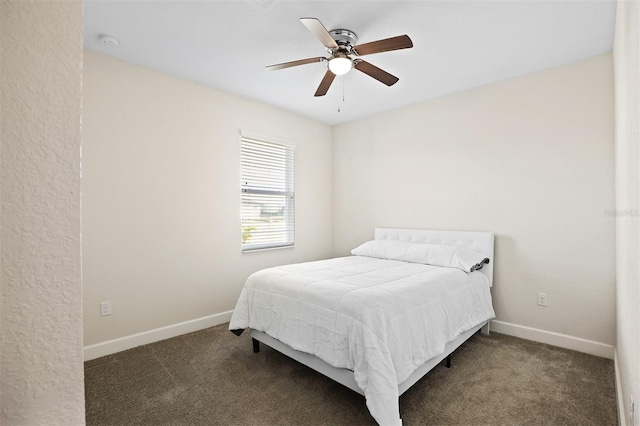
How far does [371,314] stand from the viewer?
1.83 m

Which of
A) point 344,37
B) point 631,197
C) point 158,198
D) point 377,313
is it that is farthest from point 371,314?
point 158,198

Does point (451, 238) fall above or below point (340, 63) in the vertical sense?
below

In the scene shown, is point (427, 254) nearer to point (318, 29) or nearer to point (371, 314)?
point (371, 314)

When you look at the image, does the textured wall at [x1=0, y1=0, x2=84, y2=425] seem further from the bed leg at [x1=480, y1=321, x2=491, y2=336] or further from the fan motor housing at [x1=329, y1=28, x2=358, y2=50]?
the bed leg at [x1=480, y1=321, x2=491, y2=336]

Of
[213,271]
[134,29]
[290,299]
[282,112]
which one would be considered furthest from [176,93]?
[290,299]

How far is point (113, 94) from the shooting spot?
109 inches

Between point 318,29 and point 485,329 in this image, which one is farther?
point 485,329

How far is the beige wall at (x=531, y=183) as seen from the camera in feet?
8.87

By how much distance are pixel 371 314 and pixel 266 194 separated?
98.1 inches

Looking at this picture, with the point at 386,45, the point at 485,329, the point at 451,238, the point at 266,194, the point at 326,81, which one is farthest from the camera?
the point at 266,194

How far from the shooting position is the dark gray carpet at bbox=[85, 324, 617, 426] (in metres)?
1.89

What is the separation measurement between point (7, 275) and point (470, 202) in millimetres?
3638

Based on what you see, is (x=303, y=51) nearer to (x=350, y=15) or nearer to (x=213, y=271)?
(x=350, y=15)

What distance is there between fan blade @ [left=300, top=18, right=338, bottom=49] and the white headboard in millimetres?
2339
